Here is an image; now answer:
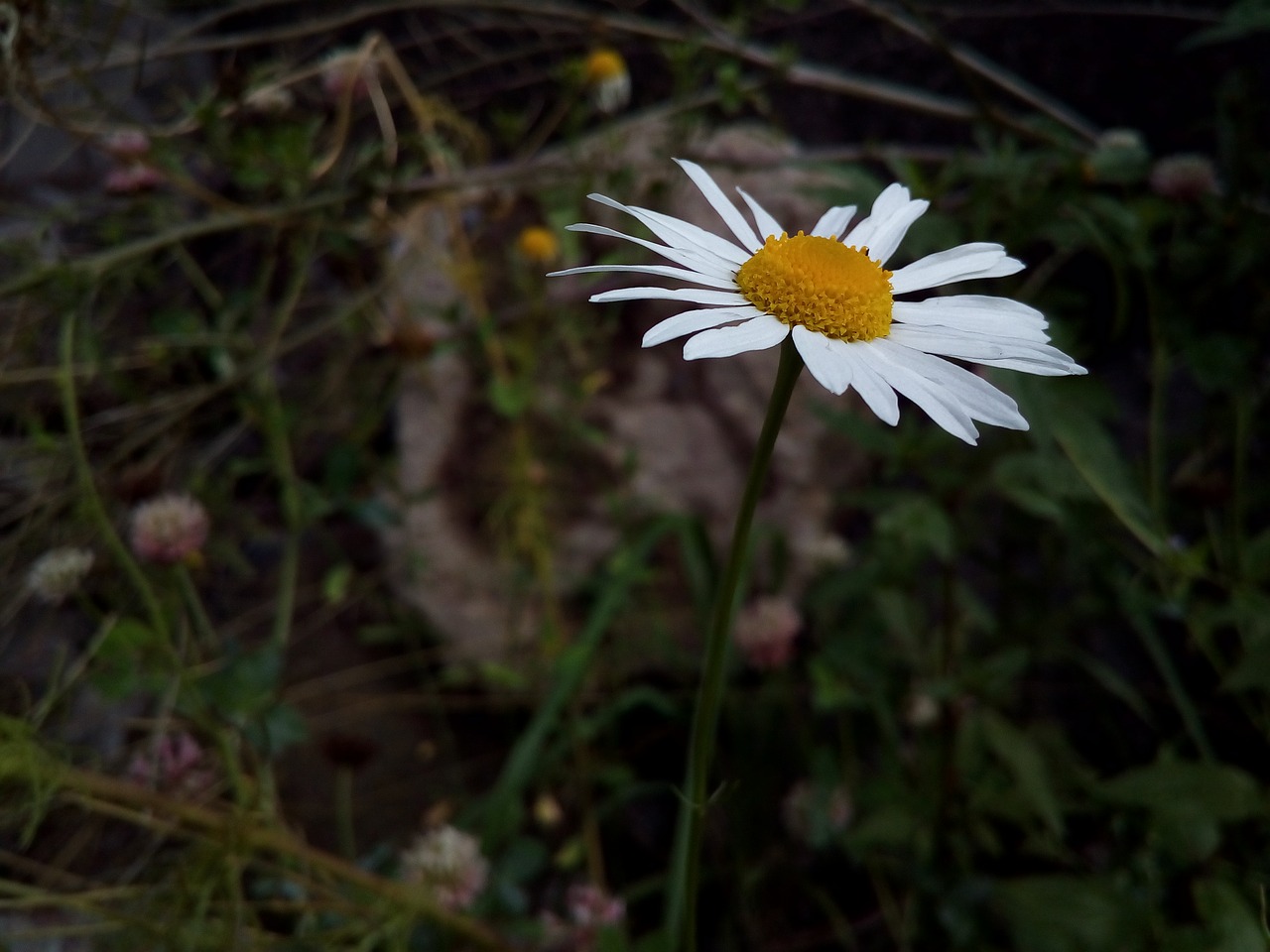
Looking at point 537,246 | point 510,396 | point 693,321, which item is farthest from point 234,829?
point 537,246

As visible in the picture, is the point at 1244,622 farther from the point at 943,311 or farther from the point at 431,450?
the point at 431,450

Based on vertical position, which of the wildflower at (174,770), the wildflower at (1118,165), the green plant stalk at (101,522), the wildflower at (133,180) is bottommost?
the wildflower at (174,770)

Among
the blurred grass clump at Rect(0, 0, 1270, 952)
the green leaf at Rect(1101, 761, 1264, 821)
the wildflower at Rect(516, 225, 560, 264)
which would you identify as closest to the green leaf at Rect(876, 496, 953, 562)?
the blurred grass clump at Rect(0, 0, 1270, 952)

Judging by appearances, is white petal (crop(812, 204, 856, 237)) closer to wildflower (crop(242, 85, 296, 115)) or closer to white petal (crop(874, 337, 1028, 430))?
white petal (crop(874, 337, 1028, 430))

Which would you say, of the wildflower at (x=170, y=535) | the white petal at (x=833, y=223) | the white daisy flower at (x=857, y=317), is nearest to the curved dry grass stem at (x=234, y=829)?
the wildflower at (x=170, y=535)

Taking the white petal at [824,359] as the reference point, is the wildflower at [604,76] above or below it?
below

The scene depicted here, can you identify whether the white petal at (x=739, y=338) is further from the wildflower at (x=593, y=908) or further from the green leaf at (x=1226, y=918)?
the wildflower at (x=593, y=908)

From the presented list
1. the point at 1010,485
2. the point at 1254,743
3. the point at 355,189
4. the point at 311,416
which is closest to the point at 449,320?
the point at 355,189
